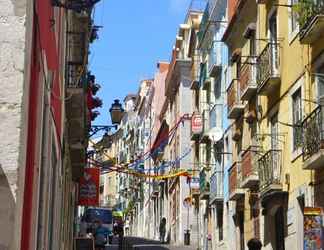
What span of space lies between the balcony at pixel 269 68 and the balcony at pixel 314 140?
464cm

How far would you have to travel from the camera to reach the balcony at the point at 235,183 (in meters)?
27.4

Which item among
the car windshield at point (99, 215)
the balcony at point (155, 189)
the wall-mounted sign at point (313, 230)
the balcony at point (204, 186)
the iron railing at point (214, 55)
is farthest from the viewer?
the balcony at point (155, 189)

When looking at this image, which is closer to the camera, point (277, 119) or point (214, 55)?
point (277, 119)

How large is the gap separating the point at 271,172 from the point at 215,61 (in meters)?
13.1

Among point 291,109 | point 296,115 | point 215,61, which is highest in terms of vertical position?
point 215,61

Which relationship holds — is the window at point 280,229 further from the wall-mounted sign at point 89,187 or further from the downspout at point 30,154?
the downspout at point 30,154

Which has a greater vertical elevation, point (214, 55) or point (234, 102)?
point (214, 55)

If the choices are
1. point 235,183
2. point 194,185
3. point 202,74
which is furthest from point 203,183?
point 235,183

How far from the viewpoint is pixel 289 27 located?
22.0 m

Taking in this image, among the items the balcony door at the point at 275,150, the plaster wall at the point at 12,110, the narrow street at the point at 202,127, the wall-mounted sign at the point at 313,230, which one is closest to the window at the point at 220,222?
the narrow street at the point at 202,127

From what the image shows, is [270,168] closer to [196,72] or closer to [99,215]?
[196,72]

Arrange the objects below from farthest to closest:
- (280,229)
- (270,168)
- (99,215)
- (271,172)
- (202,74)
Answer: (99,215), (202,74), (280,229), (270,168), (271,172)

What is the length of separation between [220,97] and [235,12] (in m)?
5.88

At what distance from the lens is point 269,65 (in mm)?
22984
